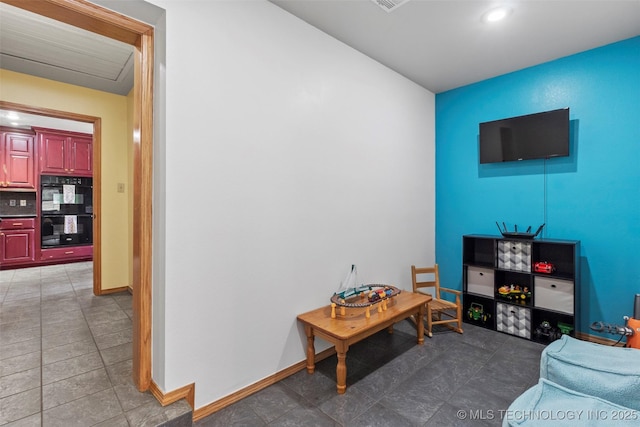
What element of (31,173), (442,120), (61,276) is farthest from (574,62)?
(31,173)

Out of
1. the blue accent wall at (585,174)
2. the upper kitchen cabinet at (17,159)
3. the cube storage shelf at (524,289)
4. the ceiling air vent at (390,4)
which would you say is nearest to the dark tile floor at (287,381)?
the cube storage shelf at (524,289)

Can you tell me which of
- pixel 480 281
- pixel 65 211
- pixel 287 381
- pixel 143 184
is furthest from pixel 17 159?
pixel 480 281

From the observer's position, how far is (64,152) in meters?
5.82

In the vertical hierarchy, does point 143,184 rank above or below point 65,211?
above

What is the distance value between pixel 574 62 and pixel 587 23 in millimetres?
639

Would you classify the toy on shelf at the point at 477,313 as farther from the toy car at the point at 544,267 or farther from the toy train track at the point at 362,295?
the toy train track at the point at 362,295

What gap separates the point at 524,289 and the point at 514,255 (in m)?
0.42

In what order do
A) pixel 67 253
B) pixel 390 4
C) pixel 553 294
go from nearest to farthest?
pixel 390 4, pixel 553 294, pixel 67 253

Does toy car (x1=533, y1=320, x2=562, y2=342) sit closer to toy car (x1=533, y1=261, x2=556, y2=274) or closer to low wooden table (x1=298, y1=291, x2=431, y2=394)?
toy car (x1=533, y1=261, x2=556, y2=274)

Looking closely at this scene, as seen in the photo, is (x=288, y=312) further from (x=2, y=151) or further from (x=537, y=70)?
(x=2, y=151)

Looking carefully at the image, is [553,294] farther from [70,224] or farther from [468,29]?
[70,224]

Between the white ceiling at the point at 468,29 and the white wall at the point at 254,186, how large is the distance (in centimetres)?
21

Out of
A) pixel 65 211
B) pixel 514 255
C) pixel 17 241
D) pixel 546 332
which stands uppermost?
pixel 65 211

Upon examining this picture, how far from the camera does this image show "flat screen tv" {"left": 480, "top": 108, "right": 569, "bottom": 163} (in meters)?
3.05
